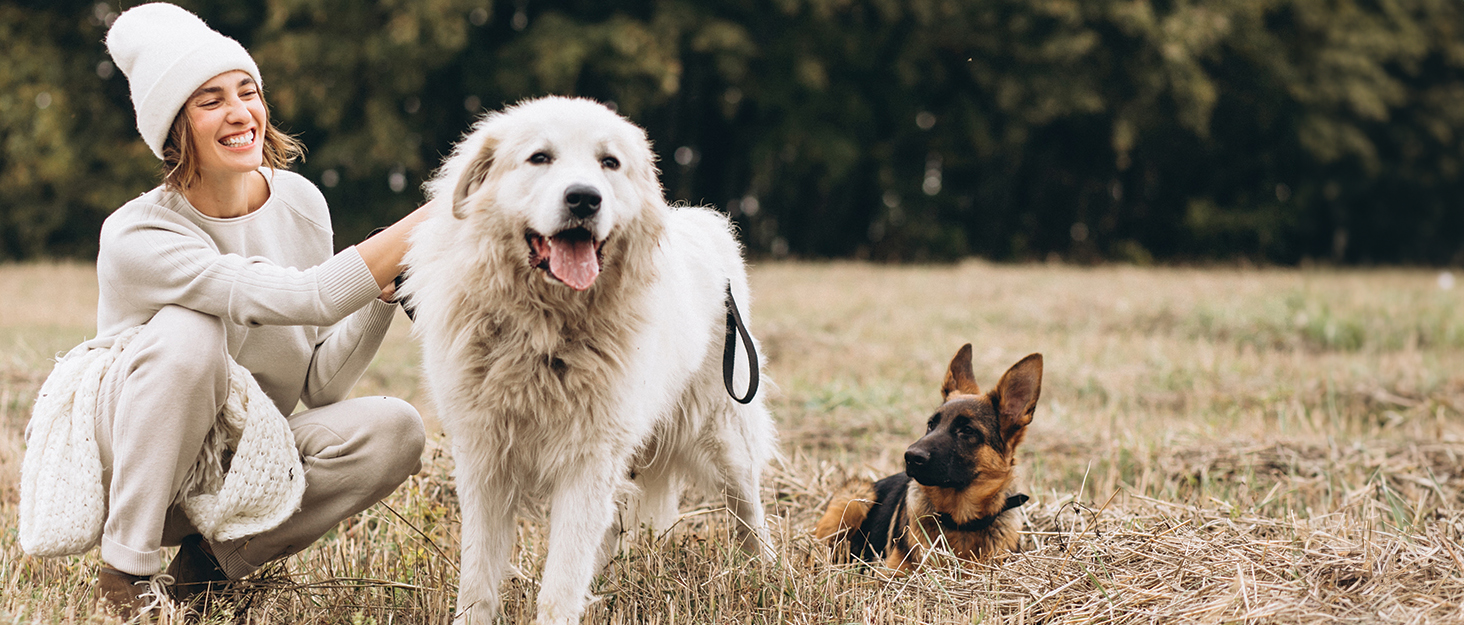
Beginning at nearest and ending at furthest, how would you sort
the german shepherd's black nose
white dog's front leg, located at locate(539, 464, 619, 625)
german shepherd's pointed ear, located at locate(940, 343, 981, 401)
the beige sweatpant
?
1. the beige sweatpant
2. white dog's front leg, located at locate(539, 464, 619, 625)
3. the german shepherd's black nose
4. german shepherd's pointed ear, located at locate(940, 343, 981, 401)

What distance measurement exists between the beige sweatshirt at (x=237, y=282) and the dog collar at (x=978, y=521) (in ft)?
6.34

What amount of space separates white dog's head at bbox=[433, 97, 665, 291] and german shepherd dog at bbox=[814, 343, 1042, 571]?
47.2 inches

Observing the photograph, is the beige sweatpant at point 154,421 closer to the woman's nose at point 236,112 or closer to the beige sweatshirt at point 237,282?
the beige sweatshirt at point 237,282

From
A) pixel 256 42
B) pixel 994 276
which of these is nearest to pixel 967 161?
pixel 994 276

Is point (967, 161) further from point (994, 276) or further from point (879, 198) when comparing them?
point (994, 276)

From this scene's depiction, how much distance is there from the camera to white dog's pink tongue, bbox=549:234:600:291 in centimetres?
272

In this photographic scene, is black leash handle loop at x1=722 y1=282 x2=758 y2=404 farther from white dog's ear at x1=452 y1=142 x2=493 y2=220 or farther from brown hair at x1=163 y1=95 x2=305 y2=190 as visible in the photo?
brown hair at x1=163 y1=95 x2=305 y2=190

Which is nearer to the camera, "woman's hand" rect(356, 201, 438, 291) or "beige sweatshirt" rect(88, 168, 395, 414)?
"beige sweatshirt" rect(88, 168, 395, 414)

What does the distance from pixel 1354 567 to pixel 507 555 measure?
2.35 metres

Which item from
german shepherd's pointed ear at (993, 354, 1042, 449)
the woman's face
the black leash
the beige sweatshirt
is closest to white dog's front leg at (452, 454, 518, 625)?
the black leash

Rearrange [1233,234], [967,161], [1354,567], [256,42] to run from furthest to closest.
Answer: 1. [1233,234]
2. [967,161]
3. [256,42]
4. [1354,567]

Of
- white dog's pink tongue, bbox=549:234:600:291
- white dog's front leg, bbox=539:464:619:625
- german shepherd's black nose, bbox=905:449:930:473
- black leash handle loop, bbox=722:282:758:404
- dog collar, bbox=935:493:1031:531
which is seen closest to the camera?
white dog's pink tongue, bbox=549:234:600:291

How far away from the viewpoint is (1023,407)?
334cm

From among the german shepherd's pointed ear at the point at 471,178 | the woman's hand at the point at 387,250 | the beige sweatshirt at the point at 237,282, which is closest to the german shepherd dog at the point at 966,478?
the german shepherd's pointed ear at the point at 471,178
